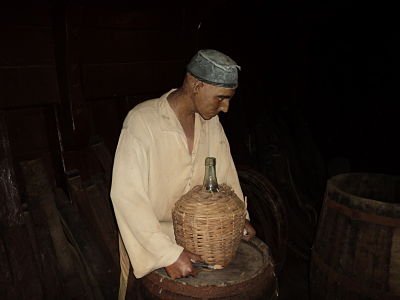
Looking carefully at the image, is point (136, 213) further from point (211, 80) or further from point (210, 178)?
point (211, 80)

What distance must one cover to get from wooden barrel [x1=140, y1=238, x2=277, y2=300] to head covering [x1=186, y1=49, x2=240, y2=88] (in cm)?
91

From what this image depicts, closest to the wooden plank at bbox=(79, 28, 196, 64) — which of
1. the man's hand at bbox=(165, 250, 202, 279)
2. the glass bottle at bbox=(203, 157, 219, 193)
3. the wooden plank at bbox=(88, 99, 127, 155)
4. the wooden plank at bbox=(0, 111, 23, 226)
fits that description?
the wooden plank at bbox=(88, 99, 127, 155)

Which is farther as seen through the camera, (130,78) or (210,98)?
(130,78)

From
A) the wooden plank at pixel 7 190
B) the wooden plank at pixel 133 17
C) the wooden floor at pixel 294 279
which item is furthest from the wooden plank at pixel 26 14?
the wooden floor at pixel 294 279

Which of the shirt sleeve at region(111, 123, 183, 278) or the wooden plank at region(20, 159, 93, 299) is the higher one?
the shirt sleeve at region(111, 123, 183, 278)

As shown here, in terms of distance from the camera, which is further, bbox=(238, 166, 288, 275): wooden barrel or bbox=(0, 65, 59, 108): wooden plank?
bbox=(238, 166, 288, 275): wooden barrel

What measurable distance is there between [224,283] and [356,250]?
92cm

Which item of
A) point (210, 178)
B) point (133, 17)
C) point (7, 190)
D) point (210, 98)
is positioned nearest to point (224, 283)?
point (210, 178)

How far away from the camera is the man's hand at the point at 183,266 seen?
5.51 feet

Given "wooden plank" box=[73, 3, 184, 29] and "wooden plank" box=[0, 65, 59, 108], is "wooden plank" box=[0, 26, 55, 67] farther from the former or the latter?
"wooden plank" box=[73, 3, 184, 29]

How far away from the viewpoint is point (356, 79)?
4.70 m

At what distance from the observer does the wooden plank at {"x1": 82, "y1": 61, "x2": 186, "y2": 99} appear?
10.2 feet

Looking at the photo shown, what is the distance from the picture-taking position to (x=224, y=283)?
5.44 feet

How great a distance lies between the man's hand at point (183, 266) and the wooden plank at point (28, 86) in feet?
5.90
